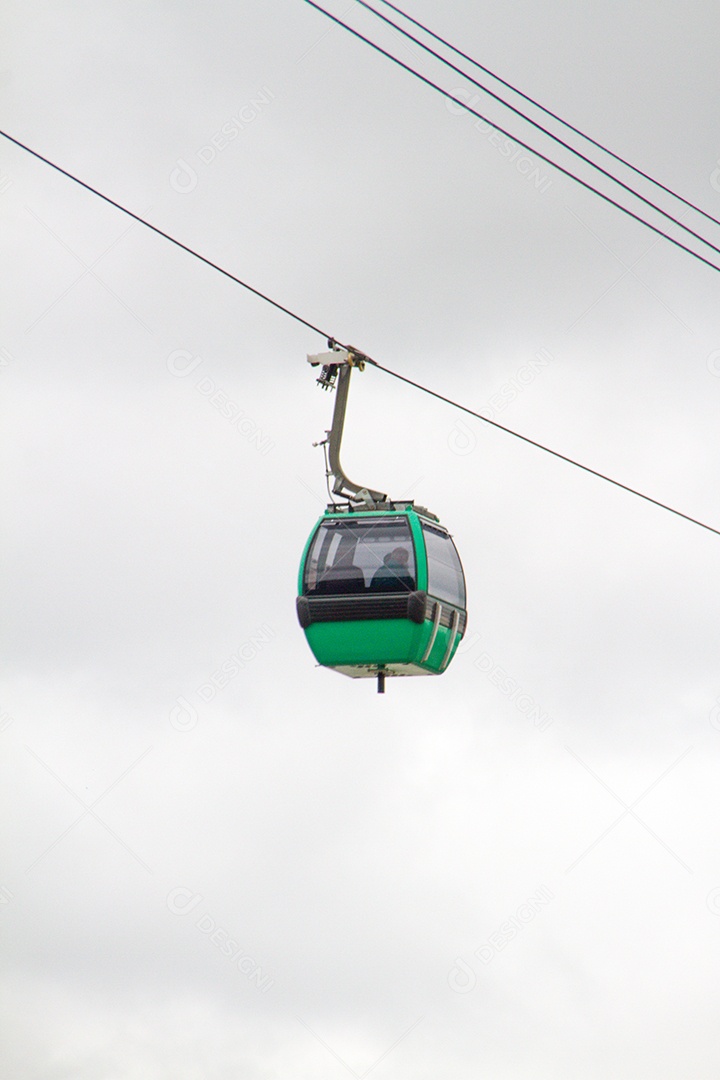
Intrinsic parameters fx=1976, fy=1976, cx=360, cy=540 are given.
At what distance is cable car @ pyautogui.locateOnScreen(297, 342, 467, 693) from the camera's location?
26906 millimetres

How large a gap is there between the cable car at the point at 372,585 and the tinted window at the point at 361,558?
0.04 ft

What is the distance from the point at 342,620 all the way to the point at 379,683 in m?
1.17

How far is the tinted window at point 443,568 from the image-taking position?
2719 cm

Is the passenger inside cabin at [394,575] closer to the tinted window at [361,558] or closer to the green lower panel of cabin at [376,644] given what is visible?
the tinted window at [361,558]

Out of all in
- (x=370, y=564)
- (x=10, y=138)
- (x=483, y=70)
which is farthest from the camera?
(x=370, y=564)

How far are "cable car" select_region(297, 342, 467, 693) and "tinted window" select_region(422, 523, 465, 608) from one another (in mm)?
21

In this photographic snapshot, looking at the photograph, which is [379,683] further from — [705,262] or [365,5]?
[365,5]

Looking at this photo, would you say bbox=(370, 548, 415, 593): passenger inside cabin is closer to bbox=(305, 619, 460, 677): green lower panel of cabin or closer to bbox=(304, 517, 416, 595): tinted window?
bbox=(304, 517, 416, 595): tinted window

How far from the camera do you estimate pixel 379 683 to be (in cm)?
2769

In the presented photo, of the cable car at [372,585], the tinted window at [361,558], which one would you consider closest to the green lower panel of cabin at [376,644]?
the cable car at [372,585]

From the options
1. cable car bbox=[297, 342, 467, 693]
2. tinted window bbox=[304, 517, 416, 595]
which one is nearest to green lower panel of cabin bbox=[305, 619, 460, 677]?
cable car bbox=[297, 342, 467, 693]

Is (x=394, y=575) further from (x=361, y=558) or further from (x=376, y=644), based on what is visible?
(x=376, y=644)

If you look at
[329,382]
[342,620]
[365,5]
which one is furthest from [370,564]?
[365,5]

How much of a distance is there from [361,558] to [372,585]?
402 mm
